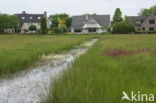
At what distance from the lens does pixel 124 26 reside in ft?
243

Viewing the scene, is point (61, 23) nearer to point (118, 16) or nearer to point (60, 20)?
point (60, 20)

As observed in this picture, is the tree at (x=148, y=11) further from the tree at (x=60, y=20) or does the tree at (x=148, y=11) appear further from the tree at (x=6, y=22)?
the tree at (x=6, y=22)

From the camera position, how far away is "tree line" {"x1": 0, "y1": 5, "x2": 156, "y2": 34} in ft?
247

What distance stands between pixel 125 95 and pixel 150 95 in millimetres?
641

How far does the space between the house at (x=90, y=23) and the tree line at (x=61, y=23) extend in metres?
3.92

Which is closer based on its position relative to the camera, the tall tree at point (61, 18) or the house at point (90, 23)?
the house at point (90, 23)

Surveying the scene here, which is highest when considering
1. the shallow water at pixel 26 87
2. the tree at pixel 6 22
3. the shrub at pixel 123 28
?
the tree at pixel 6 22

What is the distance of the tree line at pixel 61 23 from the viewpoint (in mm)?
75175

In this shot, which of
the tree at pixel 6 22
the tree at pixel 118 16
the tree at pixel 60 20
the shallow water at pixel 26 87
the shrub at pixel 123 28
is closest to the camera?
the shallow water at pixel 26 87

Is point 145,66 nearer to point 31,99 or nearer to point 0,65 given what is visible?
point 31,99

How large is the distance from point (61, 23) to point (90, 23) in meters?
12.0

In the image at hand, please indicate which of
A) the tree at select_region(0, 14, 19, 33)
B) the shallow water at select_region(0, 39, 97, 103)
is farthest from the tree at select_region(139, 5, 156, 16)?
the shallow water at select_region(0, 39, 97, 103)

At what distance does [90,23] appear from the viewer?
318ft

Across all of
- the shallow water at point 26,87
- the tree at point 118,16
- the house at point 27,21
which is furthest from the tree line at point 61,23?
the shallow water at point 26,87
